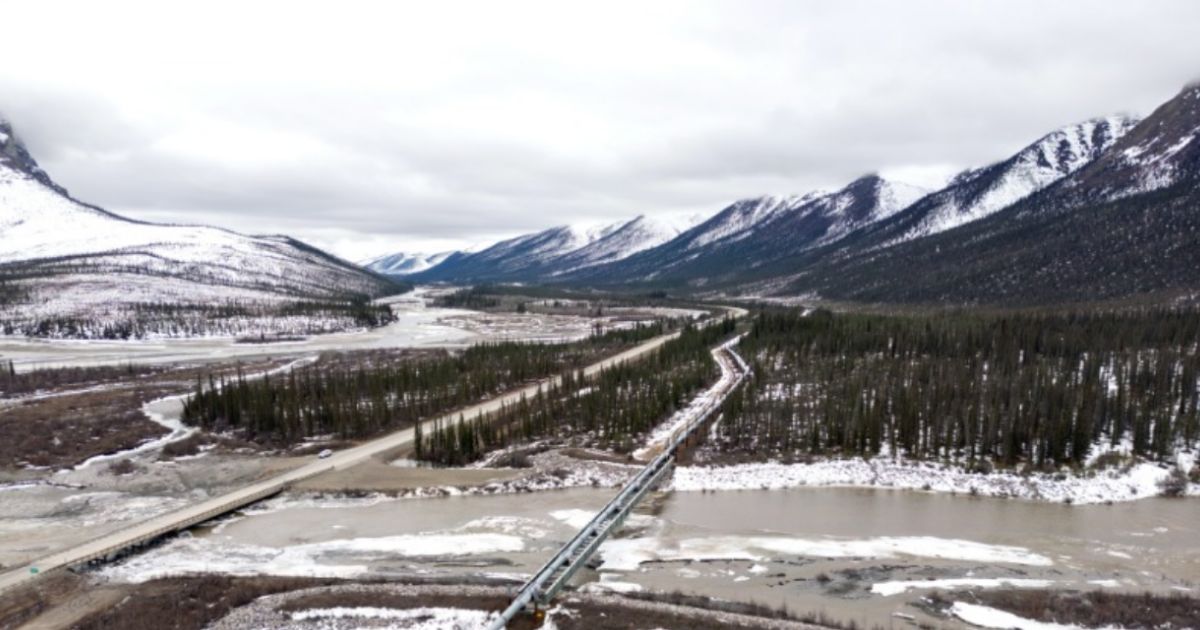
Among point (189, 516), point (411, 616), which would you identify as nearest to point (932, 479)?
point (411, 616)

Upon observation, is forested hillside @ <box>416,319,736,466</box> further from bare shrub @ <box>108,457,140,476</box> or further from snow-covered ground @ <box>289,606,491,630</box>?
snow-covered ground @ <box>289,606,491,630</box>

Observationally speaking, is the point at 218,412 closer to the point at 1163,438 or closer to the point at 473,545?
the point at 473,545

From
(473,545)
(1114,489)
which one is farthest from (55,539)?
(1114,489)

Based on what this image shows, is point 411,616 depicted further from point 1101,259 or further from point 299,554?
point 1101,259

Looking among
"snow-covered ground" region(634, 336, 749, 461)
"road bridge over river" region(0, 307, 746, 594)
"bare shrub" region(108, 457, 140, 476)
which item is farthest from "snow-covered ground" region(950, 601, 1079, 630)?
"bare shrub" region(108, 457, 140, 476)

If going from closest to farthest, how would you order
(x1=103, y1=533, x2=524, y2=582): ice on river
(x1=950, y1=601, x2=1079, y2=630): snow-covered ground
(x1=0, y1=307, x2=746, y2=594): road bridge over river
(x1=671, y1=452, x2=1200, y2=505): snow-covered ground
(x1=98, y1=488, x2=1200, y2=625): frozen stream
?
(x1=950, y1=601, x2=1079, y2=630): snow-covered ground
(x1=98, y1=488, x2=1200, y2=625): frozen stream
(x1=0, y1=307, x2=746, y2=594): road bridge over river
(x1=103, y1=533, x2=524, y2=582): ice on river
(x1=671, y1=452, x2=1200, y2=505): snow-covered ground

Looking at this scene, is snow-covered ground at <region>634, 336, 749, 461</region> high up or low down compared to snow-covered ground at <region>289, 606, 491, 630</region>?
up
